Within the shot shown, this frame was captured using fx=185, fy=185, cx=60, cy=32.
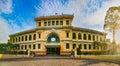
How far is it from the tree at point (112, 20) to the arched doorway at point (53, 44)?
0.71 meters

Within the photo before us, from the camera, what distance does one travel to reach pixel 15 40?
9.01ft

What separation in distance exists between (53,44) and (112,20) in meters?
0.89

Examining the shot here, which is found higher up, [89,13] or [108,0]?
[108,0]

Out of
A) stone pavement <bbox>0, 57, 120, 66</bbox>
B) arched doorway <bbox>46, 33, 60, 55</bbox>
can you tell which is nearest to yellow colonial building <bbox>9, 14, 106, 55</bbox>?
arched doorway <bbox>46, 33, 60, 55</bbox>

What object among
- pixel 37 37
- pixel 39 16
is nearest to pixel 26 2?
pixel 39 16

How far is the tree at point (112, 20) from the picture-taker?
243 centimetres

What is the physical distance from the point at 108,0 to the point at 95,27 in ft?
1.32

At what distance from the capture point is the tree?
2426 millimetres

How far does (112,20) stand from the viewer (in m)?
2.46

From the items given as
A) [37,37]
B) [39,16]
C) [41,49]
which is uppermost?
[39,16]

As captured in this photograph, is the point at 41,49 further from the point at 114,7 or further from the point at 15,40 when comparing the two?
the point at 114,7

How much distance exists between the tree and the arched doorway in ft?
2.33

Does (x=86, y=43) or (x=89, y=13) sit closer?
(x=89, y=13)

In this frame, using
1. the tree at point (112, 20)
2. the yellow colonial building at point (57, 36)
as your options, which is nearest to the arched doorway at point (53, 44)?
the yellow colonial building at point (57, 36)
